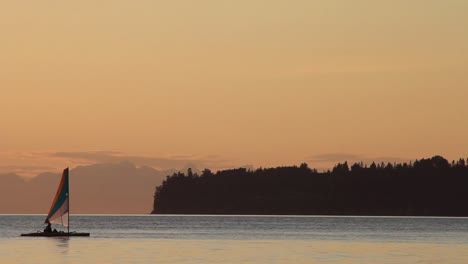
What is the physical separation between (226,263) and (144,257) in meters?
13.6

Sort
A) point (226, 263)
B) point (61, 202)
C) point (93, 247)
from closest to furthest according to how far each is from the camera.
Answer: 1. point (226, 263)
2. point (93, 247)
3. point (61, 202)

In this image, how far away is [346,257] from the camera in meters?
125

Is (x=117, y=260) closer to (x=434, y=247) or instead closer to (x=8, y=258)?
(x=8, y=258)

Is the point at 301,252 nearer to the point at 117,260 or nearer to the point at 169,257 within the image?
the point at 169,257

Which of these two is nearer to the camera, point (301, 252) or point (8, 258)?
point (8, 258)

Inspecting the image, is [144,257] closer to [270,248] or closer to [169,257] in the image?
[169,257]

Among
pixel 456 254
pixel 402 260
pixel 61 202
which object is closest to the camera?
pixel 402 260

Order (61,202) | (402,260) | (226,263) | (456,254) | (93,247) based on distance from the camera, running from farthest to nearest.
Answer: (61,202) → (93,247) → (456,254) → (402,260) → (226,263)

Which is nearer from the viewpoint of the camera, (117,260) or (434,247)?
(117,260)

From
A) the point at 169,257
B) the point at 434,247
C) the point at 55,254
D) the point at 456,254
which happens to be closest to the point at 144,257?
the point at 169,257

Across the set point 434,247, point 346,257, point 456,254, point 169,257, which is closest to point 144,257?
point 169,257

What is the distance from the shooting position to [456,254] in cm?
13338

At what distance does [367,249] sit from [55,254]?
41.8 meters

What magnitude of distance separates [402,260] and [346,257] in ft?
21.7
